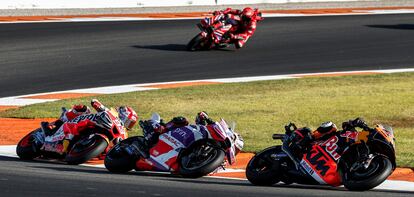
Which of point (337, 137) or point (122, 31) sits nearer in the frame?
point (337, 137)

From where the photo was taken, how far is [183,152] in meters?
14.9

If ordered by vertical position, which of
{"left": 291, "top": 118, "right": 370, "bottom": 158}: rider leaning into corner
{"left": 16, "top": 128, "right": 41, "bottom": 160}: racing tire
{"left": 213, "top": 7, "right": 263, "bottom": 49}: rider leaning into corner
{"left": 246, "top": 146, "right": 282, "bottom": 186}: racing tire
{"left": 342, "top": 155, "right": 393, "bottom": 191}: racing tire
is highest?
{"left": 291, "top": 118, "right": 370, "bottom": 158}: rider leaning into corner

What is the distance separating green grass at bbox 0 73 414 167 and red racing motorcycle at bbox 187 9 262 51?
5.17 metres

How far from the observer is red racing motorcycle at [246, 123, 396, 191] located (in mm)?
13414

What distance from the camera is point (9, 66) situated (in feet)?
98.2

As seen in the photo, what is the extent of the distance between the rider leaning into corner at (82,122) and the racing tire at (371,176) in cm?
417

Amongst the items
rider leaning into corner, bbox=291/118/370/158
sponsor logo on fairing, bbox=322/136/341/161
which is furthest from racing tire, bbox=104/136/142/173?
sponsor logo on fairing, bbox=322/136/341/161

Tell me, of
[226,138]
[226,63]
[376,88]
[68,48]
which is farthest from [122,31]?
[226,138]

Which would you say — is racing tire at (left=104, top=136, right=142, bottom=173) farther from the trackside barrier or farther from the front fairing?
the trackside barrier

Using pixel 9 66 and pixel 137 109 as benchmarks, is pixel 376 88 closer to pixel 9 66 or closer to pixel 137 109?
pixel 137 109

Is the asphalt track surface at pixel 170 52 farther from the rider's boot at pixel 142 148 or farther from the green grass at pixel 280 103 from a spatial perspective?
the rider's boot at pixel 142 148

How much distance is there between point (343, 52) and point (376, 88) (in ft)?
23.5

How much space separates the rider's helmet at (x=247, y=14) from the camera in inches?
1286

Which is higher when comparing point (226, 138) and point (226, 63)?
point (226, 138)
